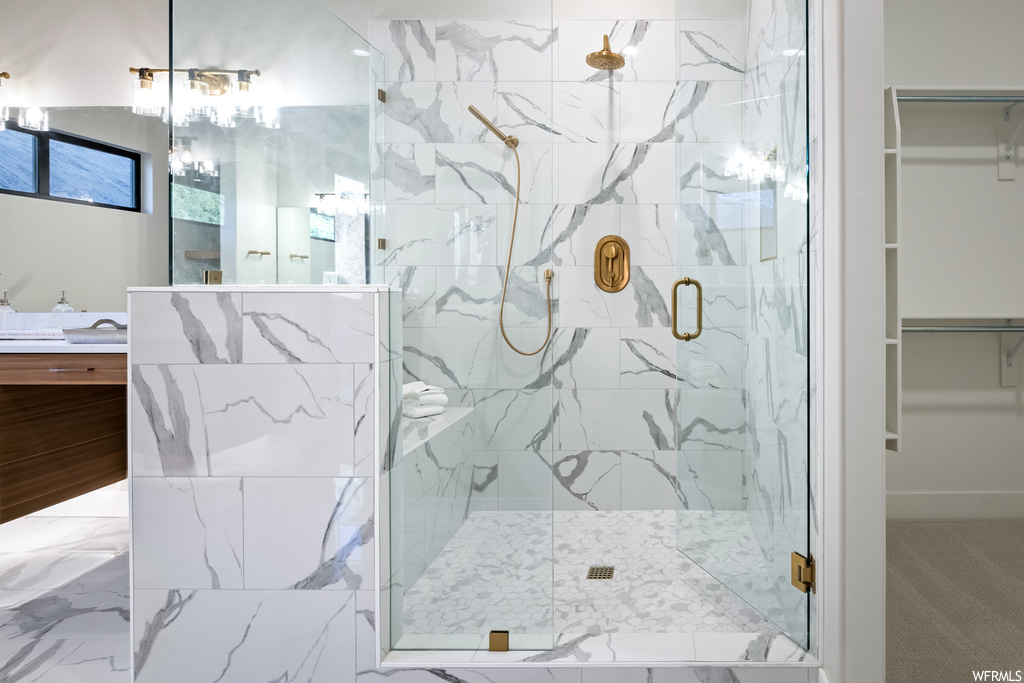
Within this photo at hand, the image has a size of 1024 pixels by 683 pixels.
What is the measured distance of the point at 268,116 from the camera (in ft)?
5.75

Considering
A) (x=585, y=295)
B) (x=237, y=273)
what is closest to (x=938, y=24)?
(x=585, y=295)

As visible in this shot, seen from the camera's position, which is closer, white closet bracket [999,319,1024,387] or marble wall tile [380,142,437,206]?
marble wall tile [380,142,437,206]

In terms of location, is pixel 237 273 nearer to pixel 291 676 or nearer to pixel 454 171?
pixel 454 171

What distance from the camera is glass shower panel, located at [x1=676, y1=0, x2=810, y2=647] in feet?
5.42

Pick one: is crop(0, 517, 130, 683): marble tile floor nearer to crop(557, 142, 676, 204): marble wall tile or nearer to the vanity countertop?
the vanity countertop

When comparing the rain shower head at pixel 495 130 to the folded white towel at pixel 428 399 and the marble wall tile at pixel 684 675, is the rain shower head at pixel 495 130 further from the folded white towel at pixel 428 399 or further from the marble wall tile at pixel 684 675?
the marble wall tile at pixel 684 675

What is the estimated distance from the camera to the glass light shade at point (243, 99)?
1.73 metres

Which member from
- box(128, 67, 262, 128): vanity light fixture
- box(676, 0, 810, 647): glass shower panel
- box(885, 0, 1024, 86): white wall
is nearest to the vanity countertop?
box(128, 67, 262, 128): vanity light fixture

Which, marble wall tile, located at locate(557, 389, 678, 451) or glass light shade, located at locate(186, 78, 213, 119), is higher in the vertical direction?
glass light shade, located at locate(186, 78, 213, 119)

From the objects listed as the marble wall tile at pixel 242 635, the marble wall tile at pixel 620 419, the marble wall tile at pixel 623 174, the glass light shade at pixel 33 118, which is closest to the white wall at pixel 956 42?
the marble wall tile at pixel 623 174

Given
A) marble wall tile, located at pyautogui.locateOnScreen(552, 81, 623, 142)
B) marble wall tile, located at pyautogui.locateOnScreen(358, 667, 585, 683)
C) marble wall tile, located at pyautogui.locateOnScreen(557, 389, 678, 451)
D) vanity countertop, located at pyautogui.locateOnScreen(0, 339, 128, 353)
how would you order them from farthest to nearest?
1. marble wall tile, located at pyautogui.locateOnScreen(552, 81, 623, 142)
2. vanity countertop, located at pyautogui.locateOnScreen(0, 339, 128, 353)
3. marble wall tile, located at pyautogui.locateOnScreen(557, 389, 678, 451)
4. marble wall tile, located at pyautogui.locateOnScreen(358, 667, 585, 683)

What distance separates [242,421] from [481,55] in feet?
4.01

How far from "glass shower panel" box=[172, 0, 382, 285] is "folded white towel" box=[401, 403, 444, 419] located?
1.36 feet

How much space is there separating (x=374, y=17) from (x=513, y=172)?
0.62 meters
